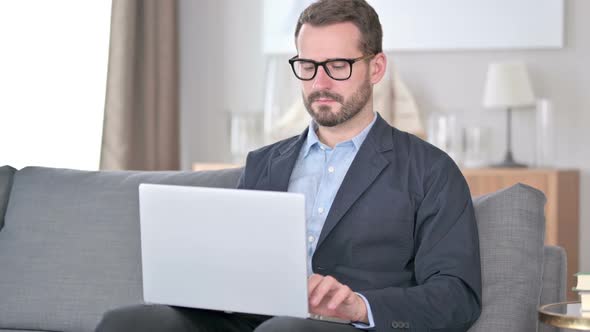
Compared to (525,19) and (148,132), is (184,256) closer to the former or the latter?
(148,132)

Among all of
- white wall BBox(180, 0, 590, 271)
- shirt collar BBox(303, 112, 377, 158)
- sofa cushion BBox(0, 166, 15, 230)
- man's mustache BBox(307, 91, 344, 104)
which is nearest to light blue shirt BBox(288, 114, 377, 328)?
shirt collar BBox(303, 112, 377, 158)

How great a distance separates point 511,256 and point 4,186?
1.48m

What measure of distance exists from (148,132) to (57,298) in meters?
2.40

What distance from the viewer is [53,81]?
4.16 metres

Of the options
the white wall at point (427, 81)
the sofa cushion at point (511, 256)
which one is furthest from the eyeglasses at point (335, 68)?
the white wall at point (427, 81)

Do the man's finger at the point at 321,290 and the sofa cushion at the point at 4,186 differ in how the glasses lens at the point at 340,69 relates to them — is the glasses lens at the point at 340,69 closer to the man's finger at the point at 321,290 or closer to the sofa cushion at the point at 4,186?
the man's finger at the point at 321,290

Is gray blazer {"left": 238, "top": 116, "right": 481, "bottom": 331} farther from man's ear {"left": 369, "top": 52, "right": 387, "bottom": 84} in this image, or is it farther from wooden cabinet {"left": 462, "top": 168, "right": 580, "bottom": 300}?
wooden cabinet {"left": 462, "top": 168, "right": 580, "bottom": 300}

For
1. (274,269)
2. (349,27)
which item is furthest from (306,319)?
(349,27)

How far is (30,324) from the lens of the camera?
2.60 m

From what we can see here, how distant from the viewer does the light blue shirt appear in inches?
86.1

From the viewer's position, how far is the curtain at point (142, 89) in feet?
15.3

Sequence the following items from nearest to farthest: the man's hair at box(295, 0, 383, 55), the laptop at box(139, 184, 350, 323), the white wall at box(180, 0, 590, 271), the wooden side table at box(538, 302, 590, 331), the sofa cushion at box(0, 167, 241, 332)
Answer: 1. the laptop at box(139, 184, 350, 323)
2. the wooden side table at box(538, 302, 590, 331)
3. the man's hair at box(295, 0, 383, 55)
4. the sofa cushion at box(0, 167, 241, 332)
5. the white wall at box(180, 0, 590, 271)

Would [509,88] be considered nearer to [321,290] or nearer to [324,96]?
[324,96]

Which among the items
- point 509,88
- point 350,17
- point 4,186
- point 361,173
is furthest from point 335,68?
point 509,88
